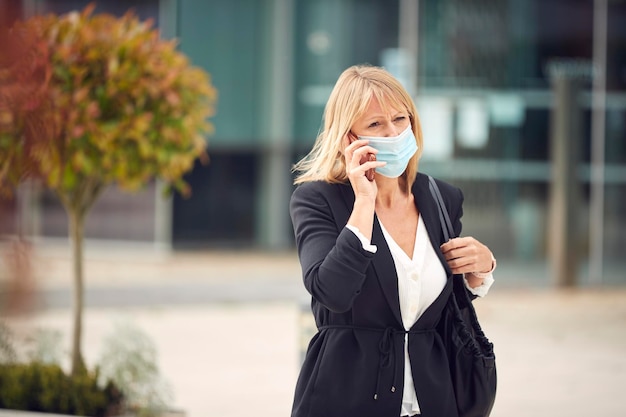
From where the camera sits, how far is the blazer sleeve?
241 cm

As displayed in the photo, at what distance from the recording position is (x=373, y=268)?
2.54 meters

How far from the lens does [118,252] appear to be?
2061 cm

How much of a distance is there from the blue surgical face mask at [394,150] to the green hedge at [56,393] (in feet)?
12.9

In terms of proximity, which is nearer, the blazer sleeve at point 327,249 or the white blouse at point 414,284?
the blazer sleeve at point 327,249

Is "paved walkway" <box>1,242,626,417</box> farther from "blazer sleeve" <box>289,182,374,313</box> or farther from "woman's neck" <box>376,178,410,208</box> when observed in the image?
"woman's neck" <box>376,178,410,208</box>

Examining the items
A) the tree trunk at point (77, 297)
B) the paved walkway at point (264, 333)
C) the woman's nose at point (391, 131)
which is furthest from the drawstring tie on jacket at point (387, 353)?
the tree trunk at point (77, 297)

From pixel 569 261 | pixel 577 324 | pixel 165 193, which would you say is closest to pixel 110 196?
pixel 569 261

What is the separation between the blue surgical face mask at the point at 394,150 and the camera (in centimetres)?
258

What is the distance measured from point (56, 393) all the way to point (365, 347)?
403 centimetres

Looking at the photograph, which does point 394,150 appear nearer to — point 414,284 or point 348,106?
point 348,106

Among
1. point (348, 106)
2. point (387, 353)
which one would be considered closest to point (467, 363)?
point (387, 353)

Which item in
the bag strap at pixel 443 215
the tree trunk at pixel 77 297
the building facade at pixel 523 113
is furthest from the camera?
the building facade at pixel 523 113

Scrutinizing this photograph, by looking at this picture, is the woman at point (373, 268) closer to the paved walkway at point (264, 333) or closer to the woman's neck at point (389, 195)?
the woman's neck at point (389, 195)

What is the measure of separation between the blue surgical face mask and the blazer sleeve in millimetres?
158
